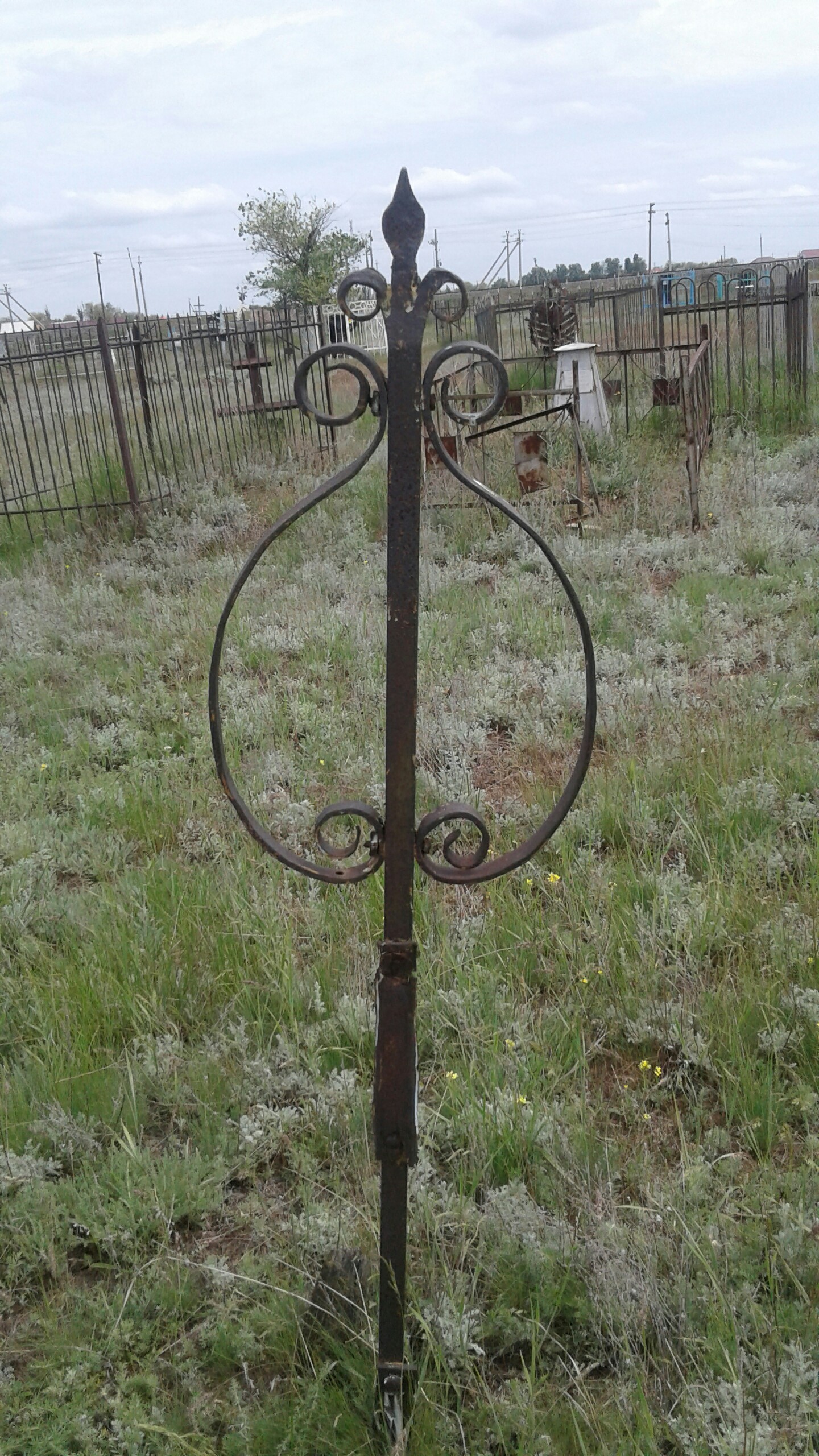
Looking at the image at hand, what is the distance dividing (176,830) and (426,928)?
131 cm

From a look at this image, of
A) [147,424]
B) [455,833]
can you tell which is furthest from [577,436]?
[455,833]

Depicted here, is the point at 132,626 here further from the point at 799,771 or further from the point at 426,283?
the point at 426,283

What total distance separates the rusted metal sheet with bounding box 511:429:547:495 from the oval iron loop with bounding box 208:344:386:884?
7059 millimetres

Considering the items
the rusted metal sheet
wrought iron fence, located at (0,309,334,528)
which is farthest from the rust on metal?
wrought iron fence, located at (0,309,334,528)

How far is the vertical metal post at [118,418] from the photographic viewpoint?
937 cm

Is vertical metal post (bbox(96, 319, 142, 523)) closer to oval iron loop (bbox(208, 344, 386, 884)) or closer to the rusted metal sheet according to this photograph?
the rusted metal sheet

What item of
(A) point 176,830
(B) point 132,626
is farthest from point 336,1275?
(B) point 132,626

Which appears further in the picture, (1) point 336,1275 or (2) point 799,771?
(2) point 799,771

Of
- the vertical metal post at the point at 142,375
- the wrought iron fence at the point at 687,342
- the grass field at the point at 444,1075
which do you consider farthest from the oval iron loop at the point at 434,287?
the vertical metal post at the point at 142,375

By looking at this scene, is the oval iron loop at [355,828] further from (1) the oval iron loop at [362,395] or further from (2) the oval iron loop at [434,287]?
(2) the oval iron loop at [434,287]

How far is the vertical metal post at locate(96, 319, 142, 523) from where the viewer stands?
9367 millimetres

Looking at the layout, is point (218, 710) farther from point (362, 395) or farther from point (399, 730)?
point (362, 395)

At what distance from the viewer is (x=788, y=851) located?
3.34 meters

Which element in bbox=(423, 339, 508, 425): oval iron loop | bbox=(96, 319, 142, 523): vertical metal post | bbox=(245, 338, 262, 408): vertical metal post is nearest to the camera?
bbox=(423, 339, 508, 425): oval iron loop
